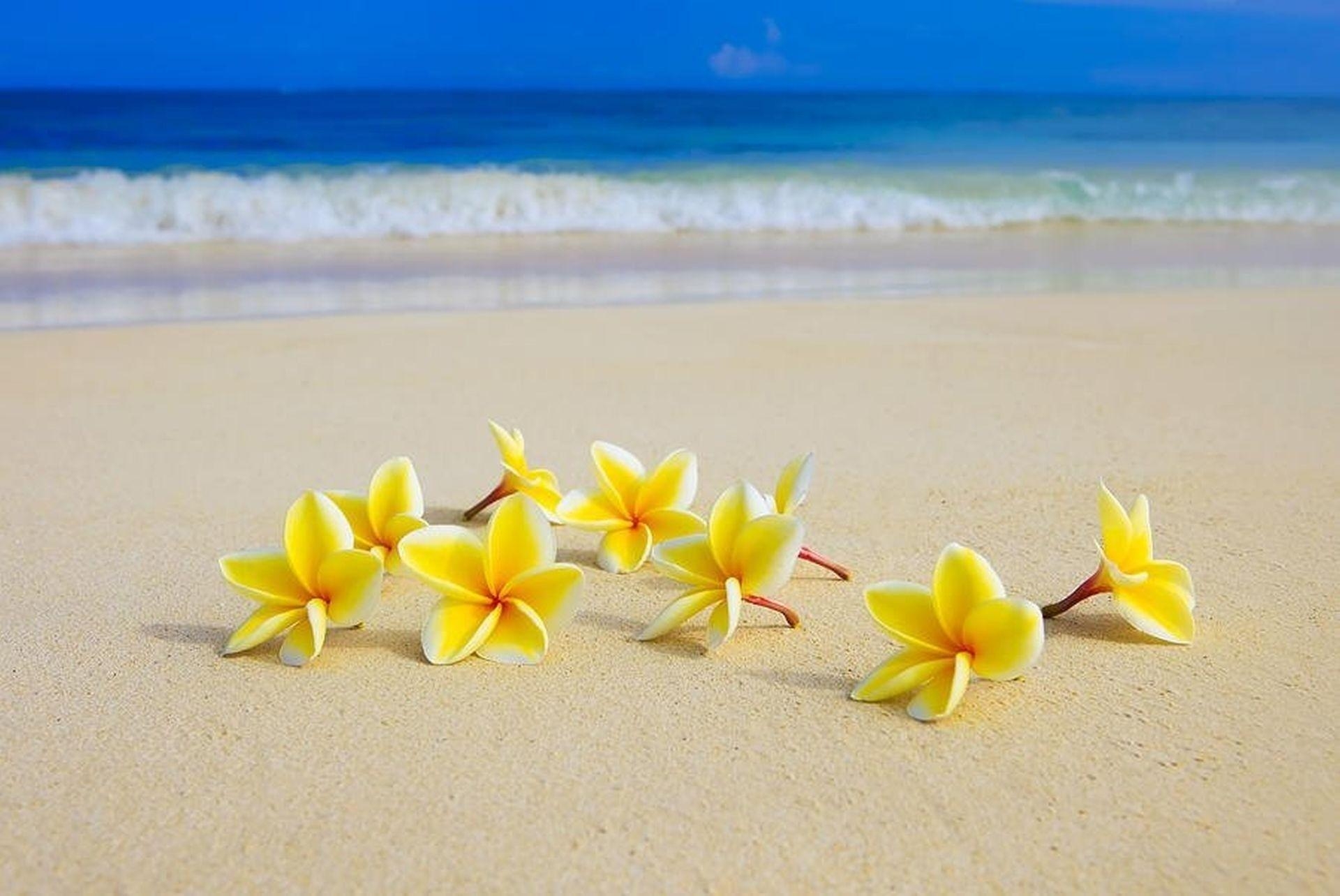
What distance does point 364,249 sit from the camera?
745cm

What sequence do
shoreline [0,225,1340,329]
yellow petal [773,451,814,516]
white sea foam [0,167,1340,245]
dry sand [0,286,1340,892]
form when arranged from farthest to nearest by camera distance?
white sea foam [0,167,1340,245]
shoreline [0,225,1340,329]
yellow petal [773,451,814,516]
dry sand [0,286,1340,892]

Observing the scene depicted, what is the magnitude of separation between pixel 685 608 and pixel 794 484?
0.67ft

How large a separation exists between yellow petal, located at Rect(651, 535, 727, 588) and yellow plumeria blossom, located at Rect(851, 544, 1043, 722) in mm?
184

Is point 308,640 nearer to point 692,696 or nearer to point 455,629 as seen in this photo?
point 455,629

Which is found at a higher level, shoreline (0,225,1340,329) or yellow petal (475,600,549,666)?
yellow petal (475,600,549,666)

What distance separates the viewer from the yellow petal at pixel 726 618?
1209 mm

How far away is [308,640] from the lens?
48.5 inches

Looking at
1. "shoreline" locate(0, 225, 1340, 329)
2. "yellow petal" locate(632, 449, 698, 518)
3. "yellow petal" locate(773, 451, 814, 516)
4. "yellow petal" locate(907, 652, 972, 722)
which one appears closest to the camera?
"yellow petal" locate(907, 652, 972, 722)

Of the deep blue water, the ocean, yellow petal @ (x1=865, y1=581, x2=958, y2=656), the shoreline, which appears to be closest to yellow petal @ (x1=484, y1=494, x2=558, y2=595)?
yellow petal @ (x1=865, y1=581, x2=958, y2=656)

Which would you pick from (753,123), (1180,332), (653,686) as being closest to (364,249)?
(1180,332)

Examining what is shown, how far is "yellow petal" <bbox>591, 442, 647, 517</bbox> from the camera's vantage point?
1480 mm

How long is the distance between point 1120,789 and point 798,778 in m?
0.24

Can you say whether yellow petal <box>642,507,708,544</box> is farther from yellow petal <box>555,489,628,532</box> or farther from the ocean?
the ocean

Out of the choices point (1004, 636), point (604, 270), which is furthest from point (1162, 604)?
point (604, 270)
